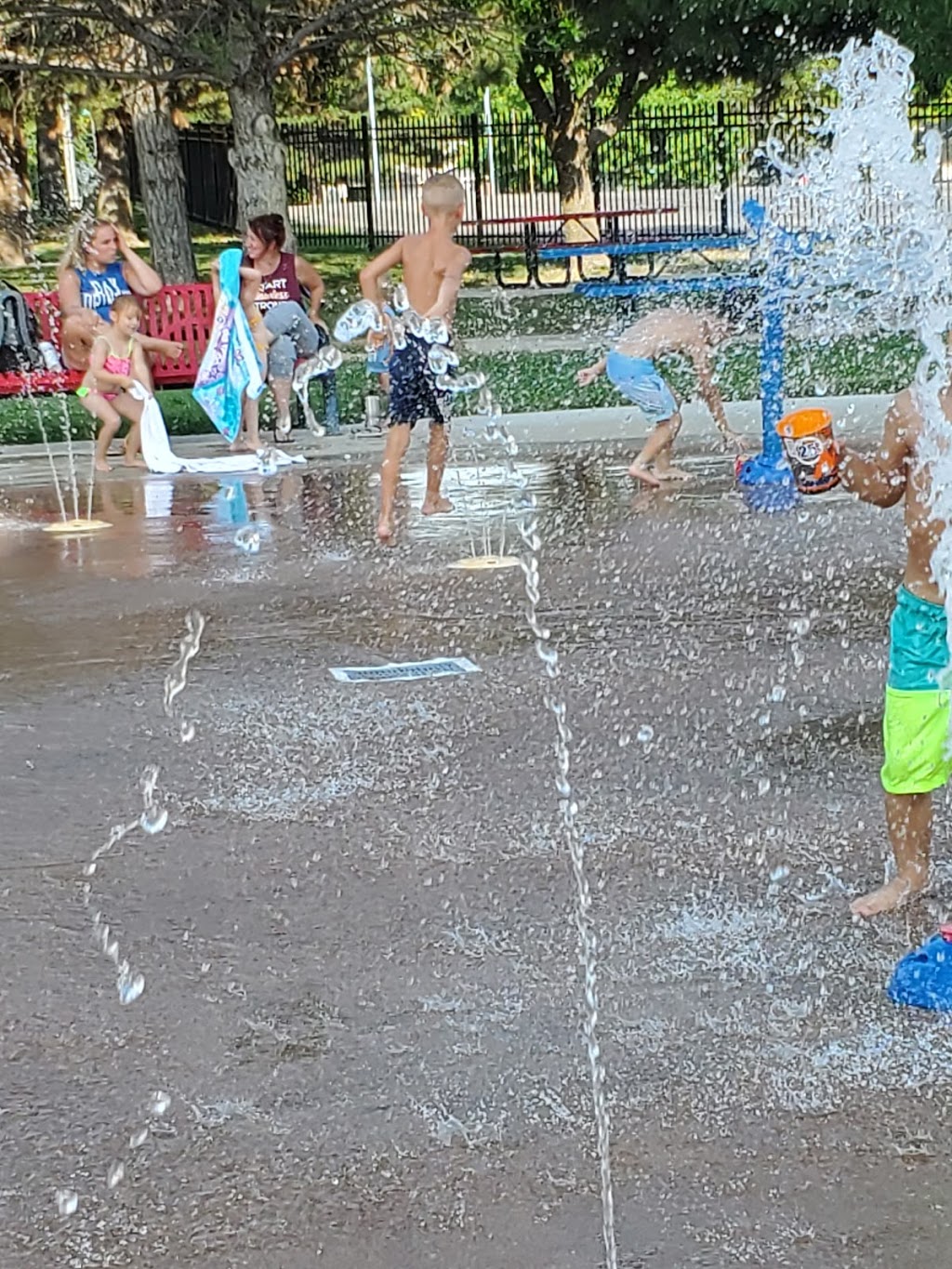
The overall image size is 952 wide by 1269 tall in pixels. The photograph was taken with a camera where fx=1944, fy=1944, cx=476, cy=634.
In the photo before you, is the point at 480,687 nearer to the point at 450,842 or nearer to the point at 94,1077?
the point at 450,842

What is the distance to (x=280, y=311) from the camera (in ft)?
45.3

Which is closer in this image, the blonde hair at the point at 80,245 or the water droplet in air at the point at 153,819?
the water droplet in air at the point at 153,819

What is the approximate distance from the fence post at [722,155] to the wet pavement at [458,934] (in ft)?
71.1

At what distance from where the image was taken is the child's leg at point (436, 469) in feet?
32.8

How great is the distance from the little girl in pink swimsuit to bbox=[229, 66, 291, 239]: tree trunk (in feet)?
28.0

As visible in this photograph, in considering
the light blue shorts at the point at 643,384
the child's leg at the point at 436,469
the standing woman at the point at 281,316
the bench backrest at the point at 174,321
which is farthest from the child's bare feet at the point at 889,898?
the bench backrest at the point at 174,321

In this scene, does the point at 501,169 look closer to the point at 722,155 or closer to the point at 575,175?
the point at 575,175

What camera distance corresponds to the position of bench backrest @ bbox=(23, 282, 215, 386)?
51.0 ft

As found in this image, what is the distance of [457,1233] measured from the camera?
331cm

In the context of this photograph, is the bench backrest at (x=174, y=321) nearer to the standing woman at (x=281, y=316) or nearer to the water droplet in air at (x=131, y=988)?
the standing woman at (x=281, y=316)

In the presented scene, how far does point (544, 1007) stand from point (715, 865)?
1.00 m

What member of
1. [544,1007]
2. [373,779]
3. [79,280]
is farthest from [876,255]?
[544,1007]

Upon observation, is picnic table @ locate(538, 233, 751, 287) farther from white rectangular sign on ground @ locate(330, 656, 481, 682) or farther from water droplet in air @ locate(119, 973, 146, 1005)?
water droplet in air @ locate(119, 973, 146, 1005)

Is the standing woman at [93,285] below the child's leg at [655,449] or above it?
above
